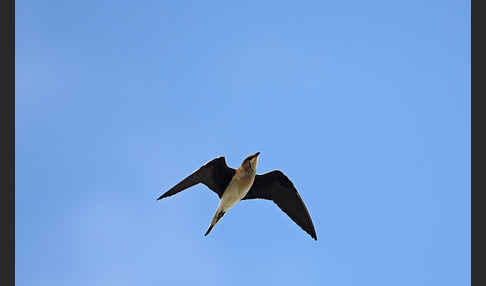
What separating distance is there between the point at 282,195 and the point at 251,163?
1.82 m

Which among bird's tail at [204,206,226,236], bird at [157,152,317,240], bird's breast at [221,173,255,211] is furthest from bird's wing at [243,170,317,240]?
bird's tail at [204,206,226,236]

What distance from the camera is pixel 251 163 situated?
12.3 meters

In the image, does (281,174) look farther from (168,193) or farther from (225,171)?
(168,193)

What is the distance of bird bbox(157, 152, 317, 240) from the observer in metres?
12.4

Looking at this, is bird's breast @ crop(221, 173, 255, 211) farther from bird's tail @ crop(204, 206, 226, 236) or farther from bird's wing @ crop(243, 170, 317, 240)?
bird's wing @ crop(243, 170, 317, 240)

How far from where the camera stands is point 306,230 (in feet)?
44.0

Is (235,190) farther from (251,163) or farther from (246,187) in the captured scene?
(251,163)

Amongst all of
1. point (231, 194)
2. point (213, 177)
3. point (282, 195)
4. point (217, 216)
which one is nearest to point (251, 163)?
point (231, 194)

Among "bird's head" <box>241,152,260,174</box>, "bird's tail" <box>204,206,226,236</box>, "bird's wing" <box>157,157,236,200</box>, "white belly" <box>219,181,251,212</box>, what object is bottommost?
"bird's tail" <box>204,206,226,236</box>

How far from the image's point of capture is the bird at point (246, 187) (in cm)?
1243

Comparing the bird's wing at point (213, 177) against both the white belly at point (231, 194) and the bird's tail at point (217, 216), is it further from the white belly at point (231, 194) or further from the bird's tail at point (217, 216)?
the bird's tail at point (217, 216)


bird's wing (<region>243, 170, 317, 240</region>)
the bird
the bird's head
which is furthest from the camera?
bird's wing (<region>243, 170, 317, 240</region>)

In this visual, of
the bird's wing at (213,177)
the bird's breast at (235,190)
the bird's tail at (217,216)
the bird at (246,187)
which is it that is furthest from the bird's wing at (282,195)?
the bird's tail at (217,216)
